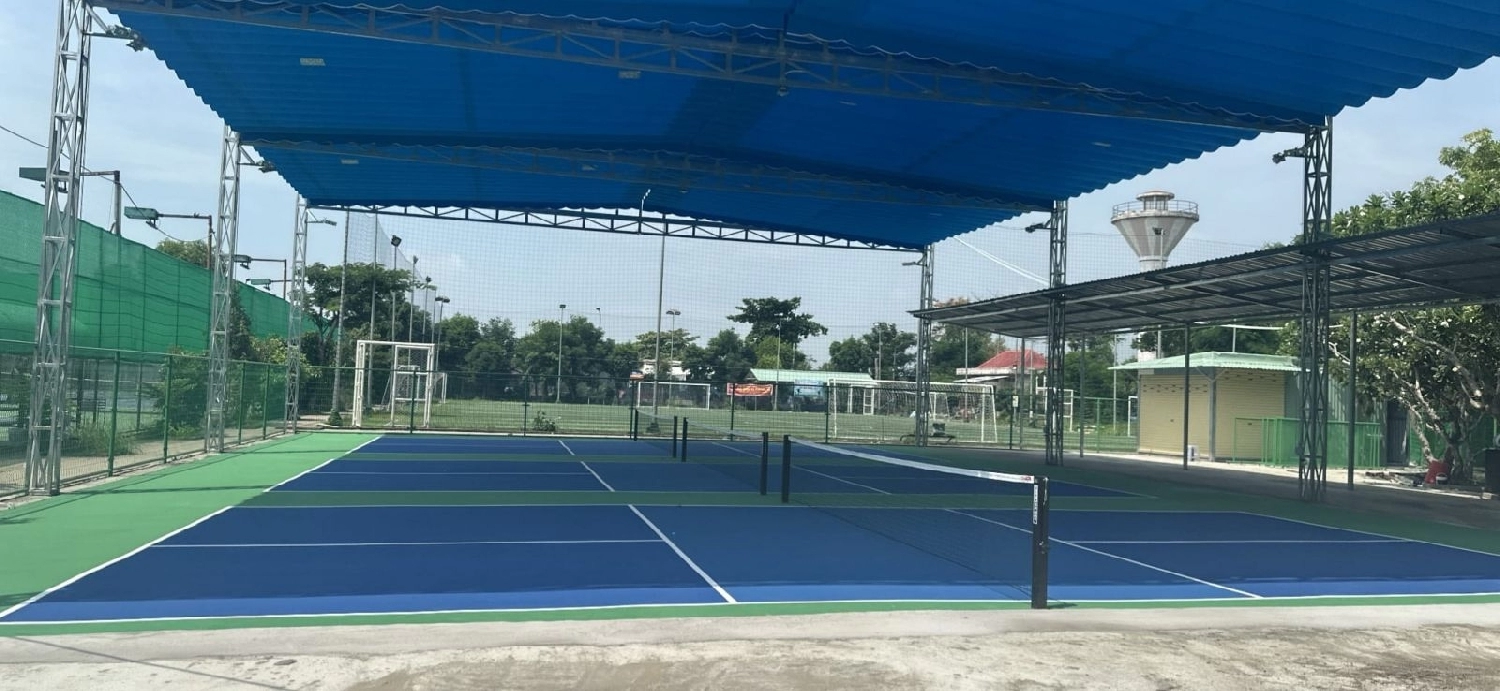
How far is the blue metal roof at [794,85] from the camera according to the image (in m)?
15.6

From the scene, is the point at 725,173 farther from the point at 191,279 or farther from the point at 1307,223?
the point at 191,279

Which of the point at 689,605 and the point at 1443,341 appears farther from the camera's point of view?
the point at 1443,341

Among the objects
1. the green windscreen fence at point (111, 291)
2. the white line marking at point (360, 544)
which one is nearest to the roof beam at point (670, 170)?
the green windscreen fence at point (111, 291)

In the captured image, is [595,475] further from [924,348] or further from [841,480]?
[924,348]

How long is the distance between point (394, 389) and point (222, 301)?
34.5ft

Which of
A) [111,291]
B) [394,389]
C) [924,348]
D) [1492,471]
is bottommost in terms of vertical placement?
[1492,471]

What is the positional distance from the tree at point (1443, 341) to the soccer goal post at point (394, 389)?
87.0 ft

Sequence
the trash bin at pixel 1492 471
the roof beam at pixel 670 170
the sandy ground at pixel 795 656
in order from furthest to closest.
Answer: the roof beam at pixel 670 170 < the trash bin at pixel 1492 471 < the sandy ground at pixel 795 656

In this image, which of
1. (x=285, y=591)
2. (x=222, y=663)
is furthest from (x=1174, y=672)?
(x=285, y=591)

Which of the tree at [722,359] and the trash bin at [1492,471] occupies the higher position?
the tree at [722,359]

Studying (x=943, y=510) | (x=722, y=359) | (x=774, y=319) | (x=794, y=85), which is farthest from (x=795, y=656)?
(x=774, y=319)

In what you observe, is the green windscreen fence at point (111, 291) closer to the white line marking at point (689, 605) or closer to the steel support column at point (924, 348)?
the white line marking at point (689, 605)

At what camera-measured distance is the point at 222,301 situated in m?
24.7

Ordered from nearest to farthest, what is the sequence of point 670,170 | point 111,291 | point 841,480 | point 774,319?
point 111,291 < point 841,480 < point 670,170 < point 774,319
